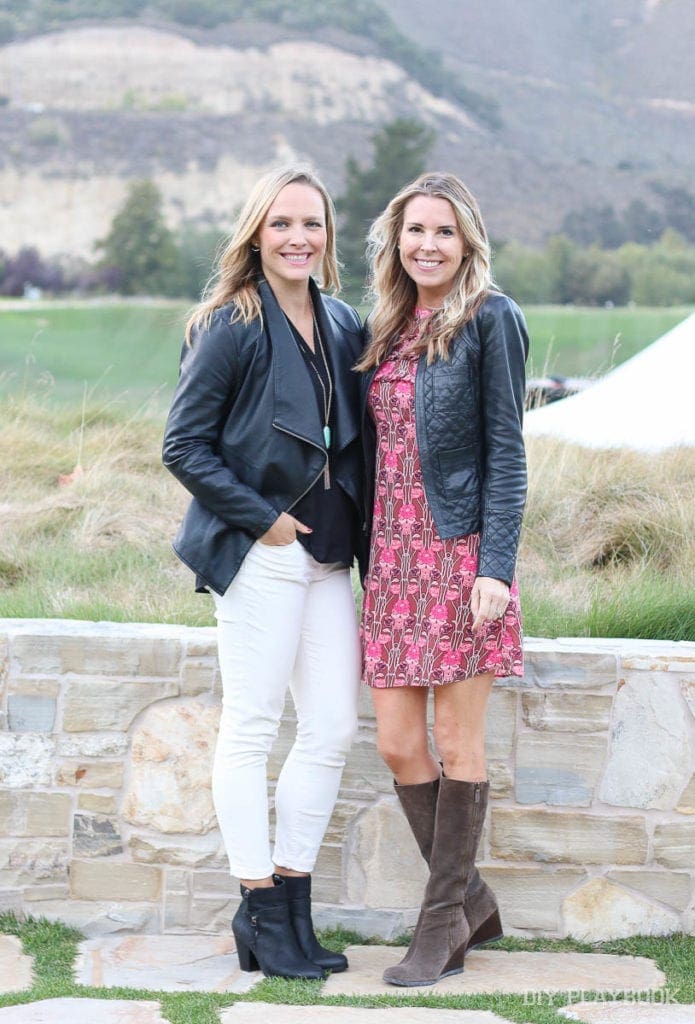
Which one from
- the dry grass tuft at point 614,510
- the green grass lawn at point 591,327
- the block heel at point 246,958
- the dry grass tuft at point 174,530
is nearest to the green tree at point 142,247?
the green grass lawn at point 591,327

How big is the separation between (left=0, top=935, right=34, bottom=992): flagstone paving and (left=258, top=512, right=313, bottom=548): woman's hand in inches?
48.3

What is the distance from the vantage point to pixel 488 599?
286cm

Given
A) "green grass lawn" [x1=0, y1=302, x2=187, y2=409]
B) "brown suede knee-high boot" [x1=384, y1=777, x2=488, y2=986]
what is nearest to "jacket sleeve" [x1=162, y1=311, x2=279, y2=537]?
"brown suede knee-high boot" [x1=384, y1=777, x2=488, y2=986]

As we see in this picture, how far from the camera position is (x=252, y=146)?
38.3 m

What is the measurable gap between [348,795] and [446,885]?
0.49 metres

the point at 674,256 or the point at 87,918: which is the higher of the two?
the point at 674,256

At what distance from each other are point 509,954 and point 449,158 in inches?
1319

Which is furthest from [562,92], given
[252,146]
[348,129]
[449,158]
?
[252,146]

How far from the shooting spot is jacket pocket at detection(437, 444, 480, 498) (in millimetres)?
2912

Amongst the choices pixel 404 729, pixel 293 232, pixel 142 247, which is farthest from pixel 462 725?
pixel 142 247

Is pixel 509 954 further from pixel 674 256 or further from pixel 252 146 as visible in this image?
pixel 252 146

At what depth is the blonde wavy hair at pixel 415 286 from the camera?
2.91m

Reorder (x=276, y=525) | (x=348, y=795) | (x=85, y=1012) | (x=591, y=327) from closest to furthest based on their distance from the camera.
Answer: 1. (x=85, y=1012)
2. (x=276, y=525)
3. (x=348, y=795)
4. (x=591, y=327)

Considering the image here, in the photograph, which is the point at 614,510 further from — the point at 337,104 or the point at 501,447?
the point at 337,104
